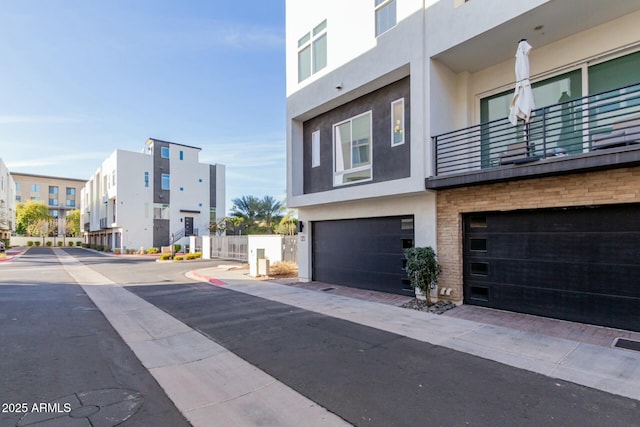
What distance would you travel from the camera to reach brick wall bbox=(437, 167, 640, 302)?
6523 millimetres

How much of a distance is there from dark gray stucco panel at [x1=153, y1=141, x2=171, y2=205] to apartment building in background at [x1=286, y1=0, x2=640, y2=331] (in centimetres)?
3376

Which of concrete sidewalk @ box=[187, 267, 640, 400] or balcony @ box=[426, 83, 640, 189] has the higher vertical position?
balcony @ box=[426, 83, 640, 189]

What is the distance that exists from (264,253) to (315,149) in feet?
24.7

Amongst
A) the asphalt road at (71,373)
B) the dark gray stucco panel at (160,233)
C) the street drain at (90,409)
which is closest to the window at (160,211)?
the dark gray stucco panel at (160,233)

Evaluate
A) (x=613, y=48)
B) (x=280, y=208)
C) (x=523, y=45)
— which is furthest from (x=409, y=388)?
(x=280, y=208)

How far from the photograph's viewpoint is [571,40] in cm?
795

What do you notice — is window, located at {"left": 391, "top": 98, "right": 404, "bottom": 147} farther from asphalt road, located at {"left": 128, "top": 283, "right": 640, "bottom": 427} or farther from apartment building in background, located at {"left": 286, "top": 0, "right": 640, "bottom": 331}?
asphalt road, located at {"left": 128, "top": 283, "right": 640, "bottom": 427}

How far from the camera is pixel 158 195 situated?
4156cm

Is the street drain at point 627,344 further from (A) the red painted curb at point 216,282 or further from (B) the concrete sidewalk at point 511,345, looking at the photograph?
(A) the red painted curb at point 216,282

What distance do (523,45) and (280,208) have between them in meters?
32.8

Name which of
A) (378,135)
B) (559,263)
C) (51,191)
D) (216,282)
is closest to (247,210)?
(216,282)

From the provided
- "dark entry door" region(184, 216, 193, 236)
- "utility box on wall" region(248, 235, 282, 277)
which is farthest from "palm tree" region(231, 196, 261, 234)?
"utility box on wall" region(248, 235, 282, 277)

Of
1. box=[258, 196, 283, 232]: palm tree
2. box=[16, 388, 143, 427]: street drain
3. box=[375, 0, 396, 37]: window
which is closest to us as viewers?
box=[16, 388, 143, 427]: street drain

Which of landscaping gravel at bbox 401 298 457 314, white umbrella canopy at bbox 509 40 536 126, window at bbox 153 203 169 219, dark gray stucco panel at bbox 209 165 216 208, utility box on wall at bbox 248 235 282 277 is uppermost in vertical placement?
dark gray stucco panel at bbox 209 165 216 208
